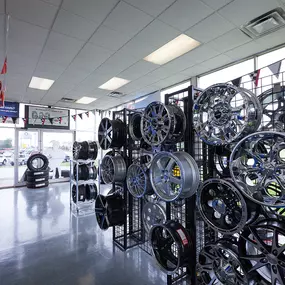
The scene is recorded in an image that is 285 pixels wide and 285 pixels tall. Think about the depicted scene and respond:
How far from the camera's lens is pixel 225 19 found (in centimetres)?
290

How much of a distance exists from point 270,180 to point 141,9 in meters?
2.65

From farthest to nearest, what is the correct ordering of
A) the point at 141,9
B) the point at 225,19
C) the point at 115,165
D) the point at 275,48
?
the point at 275,48, the point at 115,165, the point at 225,19, the point at 141,9

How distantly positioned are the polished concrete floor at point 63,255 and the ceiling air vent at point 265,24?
3.87 meters

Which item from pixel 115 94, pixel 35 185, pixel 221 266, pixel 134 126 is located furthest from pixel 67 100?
pixel 221 266

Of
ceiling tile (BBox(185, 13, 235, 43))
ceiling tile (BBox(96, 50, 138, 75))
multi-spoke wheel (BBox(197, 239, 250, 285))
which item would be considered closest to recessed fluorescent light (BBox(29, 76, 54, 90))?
ceiling tile (BBox(96, 50, 138, 75))

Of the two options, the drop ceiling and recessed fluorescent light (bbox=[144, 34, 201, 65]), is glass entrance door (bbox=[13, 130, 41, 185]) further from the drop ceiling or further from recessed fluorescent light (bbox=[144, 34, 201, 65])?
recessed fluorescent light (bbox=[144, 34, 201, 65])

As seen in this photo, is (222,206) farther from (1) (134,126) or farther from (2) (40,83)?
(2) (40,83)

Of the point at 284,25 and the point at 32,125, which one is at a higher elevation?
the point at 284,25

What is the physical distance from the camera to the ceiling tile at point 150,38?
310 centimetres

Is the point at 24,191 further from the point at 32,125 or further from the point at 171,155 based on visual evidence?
the point at 171,155

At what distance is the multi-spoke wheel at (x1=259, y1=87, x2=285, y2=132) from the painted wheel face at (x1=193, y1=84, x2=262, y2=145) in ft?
0.78

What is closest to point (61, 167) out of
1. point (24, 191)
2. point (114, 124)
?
point (24, 191)

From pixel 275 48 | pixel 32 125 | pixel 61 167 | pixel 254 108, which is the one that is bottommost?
pixel 61 167

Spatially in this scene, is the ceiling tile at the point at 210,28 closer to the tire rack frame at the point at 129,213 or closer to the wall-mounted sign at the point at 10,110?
the tire rack frame at the point at 129,213
